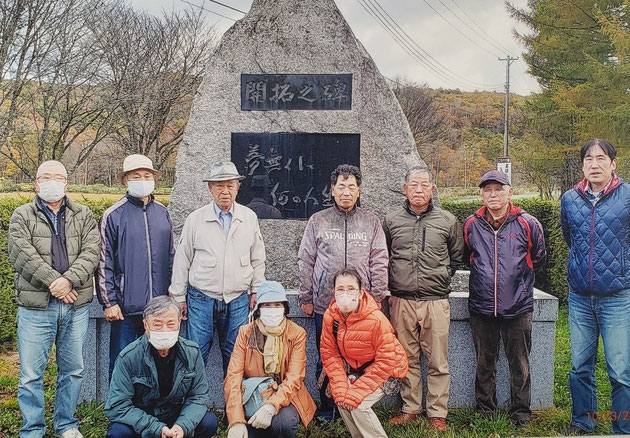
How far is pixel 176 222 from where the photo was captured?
15.1 ft

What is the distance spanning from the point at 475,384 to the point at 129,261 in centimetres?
249

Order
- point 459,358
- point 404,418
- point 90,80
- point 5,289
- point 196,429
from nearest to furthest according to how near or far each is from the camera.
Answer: point 196,429
point 404,418
point 459,358
point 5,289
point 90,80

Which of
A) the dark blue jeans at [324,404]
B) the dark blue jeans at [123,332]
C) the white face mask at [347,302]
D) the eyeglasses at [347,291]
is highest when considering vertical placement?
the eyeglasses at [347,291]

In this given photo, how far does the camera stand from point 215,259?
11.6ft

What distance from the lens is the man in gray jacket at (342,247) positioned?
11.8 ft

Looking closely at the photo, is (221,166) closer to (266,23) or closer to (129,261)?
(129,261)

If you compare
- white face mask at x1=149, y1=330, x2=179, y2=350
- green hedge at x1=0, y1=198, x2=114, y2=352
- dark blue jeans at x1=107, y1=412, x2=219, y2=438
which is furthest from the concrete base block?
green hedge at x1=0, y1=198, x2=114, y2=352

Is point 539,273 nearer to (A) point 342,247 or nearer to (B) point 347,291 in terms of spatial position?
(A) point 342,247

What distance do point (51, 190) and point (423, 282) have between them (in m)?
2.34

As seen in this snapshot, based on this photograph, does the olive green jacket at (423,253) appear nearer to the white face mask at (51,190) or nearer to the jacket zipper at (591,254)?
the jacket zipper at (591,254)

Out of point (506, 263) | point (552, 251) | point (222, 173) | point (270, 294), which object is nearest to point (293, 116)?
point (222, 173)

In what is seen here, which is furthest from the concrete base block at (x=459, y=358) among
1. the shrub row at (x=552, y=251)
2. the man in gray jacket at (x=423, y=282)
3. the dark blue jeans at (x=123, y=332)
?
the shrub row at (x=552, y=251)

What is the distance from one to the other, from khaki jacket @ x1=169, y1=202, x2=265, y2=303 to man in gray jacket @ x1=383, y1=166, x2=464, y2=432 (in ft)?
3.04

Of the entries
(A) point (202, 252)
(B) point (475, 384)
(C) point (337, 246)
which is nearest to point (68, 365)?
(A) point (202, 252)
